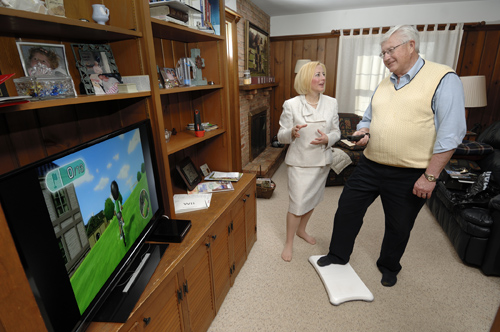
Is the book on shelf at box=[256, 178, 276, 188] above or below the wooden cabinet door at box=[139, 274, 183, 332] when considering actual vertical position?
below

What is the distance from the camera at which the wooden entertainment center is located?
0.80 metres

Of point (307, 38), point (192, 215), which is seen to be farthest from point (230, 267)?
point (307, 38)

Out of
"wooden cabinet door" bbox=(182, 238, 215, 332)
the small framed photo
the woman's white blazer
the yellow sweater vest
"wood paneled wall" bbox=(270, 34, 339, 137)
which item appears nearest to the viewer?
"wooden cabinet door" bbox=(182, 238, 215, 332)

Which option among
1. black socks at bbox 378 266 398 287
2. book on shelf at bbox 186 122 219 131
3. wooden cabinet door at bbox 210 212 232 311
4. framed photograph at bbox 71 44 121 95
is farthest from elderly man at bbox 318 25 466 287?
framed photograph at bbox 71 44 121 95

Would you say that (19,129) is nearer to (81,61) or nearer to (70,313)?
(81,61)

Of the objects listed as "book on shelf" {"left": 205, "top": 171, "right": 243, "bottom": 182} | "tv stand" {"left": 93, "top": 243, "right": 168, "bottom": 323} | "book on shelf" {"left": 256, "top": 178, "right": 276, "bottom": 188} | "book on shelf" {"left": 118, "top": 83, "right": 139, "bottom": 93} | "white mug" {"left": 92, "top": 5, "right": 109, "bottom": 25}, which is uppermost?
"white mug" {"left": 92, "top": 5, "right": 109, "bottom": 25}

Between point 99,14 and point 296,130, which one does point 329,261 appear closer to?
point 296,130

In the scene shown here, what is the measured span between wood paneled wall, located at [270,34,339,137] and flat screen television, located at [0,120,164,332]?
4038mm

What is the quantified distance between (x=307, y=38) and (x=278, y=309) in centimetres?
419

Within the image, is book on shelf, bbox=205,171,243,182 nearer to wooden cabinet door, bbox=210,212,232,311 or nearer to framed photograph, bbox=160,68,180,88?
wooden cabinet door, bbox=210,212,232,311

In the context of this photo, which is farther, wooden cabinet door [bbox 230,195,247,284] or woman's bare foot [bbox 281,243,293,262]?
woman's bare foot [bbox 281,243,293,262]

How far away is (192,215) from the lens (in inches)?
61.8

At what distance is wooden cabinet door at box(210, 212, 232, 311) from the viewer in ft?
5.12

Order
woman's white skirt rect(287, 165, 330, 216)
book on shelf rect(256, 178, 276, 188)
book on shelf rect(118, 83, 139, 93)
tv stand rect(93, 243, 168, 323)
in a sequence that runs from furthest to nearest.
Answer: book on shelf rect(256, 178, 276, 188), woman's white skirt rect(287, 165, 330, 216), book on shelf rect(118, 83, 139, 93), tv stand rect(93, 243, 168, 323)
